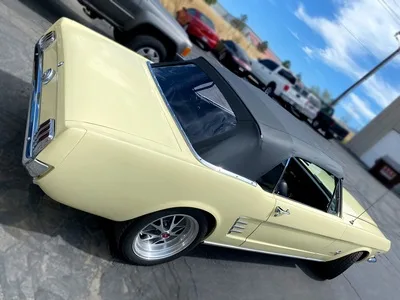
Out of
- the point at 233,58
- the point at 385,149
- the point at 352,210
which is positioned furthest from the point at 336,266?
the point at 385,149

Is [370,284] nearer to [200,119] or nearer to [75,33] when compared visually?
[200,119]

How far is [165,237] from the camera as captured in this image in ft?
9.57

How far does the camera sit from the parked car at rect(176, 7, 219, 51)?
15.0m

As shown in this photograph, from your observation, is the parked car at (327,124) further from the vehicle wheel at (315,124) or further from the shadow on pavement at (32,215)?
the shadow on pavement at (32,215)

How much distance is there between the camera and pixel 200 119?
2799 mm

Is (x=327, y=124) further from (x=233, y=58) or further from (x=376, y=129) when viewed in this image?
(x=233, y=58)

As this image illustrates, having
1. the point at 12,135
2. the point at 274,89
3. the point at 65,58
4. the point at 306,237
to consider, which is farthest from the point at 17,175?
the point at 274,89

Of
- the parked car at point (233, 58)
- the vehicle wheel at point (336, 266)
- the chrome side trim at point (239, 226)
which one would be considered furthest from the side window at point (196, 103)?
the parked car at point (233, 58)

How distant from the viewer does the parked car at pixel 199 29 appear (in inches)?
589

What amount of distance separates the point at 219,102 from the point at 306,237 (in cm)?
167

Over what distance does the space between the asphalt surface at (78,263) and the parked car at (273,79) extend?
1152cm

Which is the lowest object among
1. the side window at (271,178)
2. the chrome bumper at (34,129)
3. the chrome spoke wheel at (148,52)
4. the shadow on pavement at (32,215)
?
the shadow on pavement at (32,215)

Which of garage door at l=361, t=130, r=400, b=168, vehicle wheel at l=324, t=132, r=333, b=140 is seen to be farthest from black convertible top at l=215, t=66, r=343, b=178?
garage door at l=361, t=130, r=400, b=168

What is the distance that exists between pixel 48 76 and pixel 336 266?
3841 millimetres
